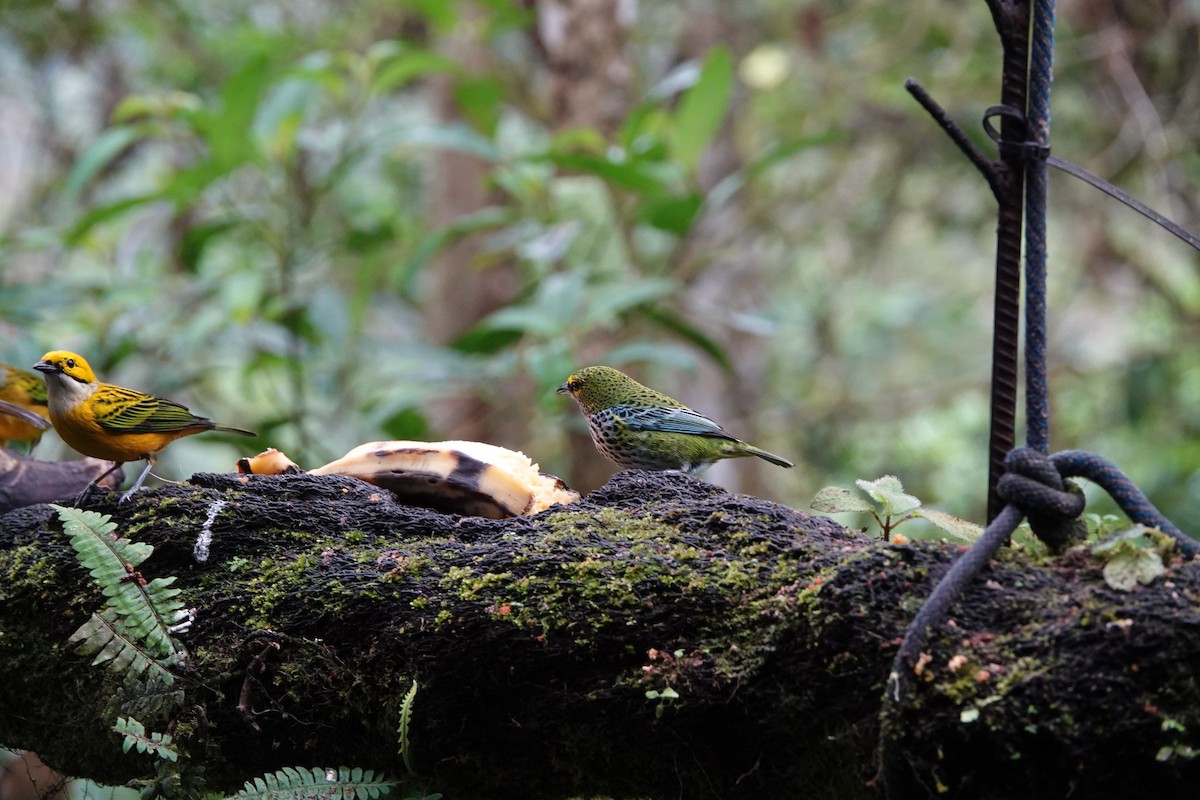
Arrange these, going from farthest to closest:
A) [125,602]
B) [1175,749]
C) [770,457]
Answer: [770,457]
[125,602]
[1175,749]

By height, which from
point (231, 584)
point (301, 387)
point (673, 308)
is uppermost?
point (673, 308)

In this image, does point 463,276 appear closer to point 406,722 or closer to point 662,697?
point 406,722

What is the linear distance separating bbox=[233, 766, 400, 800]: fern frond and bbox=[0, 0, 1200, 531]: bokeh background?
272 centimetres

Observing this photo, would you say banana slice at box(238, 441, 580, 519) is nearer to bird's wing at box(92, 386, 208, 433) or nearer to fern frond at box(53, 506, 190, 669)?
fern frond at box(53, 506, 190, 669)

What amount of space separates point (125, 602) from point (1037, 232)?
1.48 meters

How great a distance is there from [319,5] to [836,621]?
8.59 meters

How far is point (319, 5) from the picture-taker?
8.78 meters

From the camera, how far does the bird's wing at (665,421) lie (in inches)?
95.1

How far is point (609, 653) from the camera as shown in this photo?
1465 mm

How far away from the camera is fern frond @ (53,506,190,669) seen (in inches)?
68.1

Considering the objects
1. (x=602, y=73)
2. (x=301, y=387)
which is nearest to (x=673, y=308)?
(x=602, y=73)

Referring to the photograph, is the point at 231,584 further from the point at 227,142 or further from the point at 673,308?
the point at 673,308

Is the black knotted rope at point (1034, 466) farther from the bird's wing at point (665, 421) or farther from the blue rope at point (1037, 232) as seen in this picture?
the bird's wing at point (665, 421)

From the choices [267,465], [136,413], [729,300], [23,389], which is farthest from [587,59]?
[267,465]
